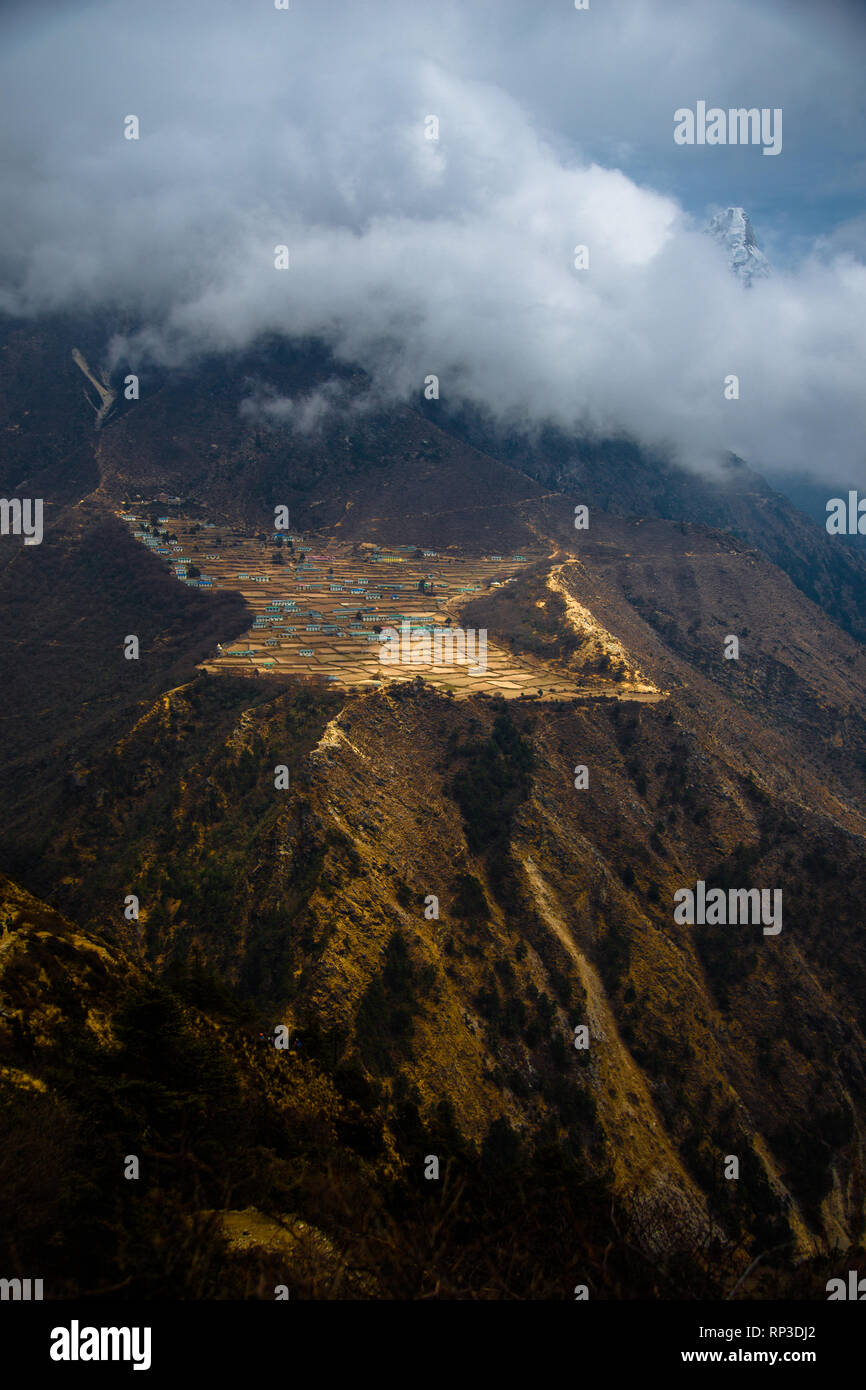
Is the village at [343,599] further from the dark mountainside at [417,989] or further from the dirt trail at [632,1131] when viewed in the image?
the dirt trail at [632,1131]

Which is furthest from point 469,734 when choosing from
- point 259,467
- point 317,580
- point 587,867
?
point 259,467

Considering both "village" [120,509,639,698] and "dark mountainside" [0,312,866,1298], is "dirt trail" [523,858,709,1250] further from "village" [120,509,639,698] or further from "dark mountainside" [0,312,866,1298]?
"village" [120,509,639,698]

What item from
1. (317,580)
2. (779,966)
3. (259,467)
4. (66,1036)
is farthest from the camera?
(259,467)

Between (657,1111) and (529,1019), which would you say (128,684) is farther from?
(657,1111)

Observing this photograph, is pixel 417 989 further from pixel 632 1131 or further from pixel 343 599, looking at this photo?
pixel 343 599

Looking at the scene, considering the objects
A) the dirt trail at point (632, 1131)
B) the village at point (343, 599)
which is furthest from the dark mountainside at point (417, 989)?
the village at point (343, 599)
